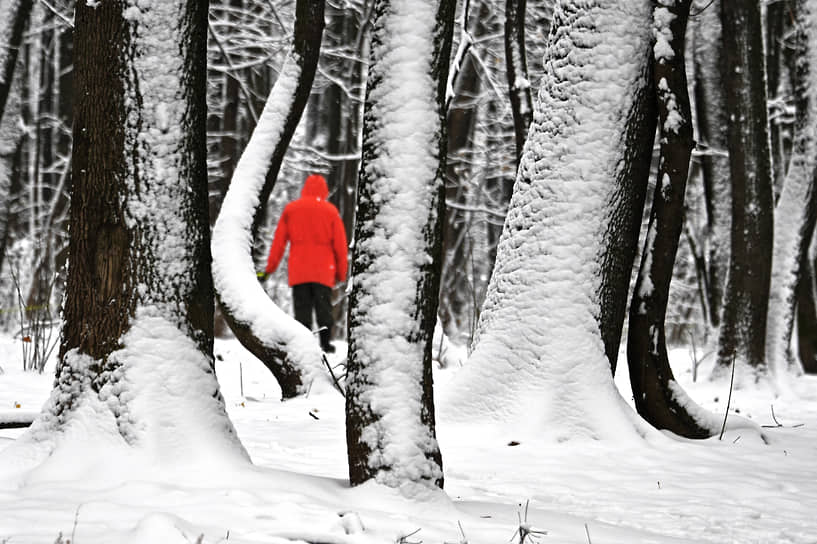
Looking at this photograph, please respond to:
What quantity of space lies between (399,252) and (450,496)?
43.9 inches

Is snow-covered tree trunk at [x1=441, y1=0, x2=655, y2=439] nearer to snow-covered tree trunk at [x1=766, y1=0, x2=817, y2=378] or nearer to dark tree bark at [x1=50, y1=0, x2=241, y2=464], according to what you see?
dark tree bark at [x1=50, y1=0, x2=241, y2=464]

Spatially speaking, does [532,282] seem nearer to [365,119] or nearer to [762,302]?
[365,119]

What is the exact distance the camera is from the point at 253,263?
20.3 ft

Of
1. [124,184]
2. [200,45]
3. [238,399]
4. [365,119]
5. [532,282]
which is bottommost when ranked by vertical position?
[238,399]

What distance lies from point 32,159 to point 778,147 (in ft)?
55.8

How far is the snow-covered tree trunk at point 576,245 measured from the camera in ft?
14.5

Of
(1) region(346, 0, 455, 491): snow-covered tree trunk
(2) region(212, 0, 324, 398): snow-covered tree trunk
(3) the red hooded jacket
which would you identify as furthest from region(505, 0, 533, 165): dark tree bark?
(1) region(346, 0, 455, 491): snow-covered tree trunk

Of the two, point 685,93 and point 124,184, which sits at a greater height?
point 685,93

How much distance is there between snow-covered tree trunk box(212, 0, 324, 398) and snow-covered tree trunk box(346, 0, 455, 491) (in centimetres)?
309

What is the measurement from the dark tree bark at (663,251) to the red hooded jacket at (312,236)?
4.91 m

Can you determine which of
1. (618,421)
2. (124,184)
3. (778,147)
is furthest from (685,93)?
(778,147)

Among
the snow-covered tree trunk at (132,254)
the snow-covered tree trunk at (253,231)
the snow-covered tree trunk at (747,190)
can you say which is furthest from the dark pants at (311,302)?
the snow-covered tree trunk at (132,254)

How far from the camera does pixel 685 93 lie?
4.57 m

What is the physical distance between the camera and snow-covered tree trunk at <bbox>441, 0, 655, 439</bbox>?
443cm
